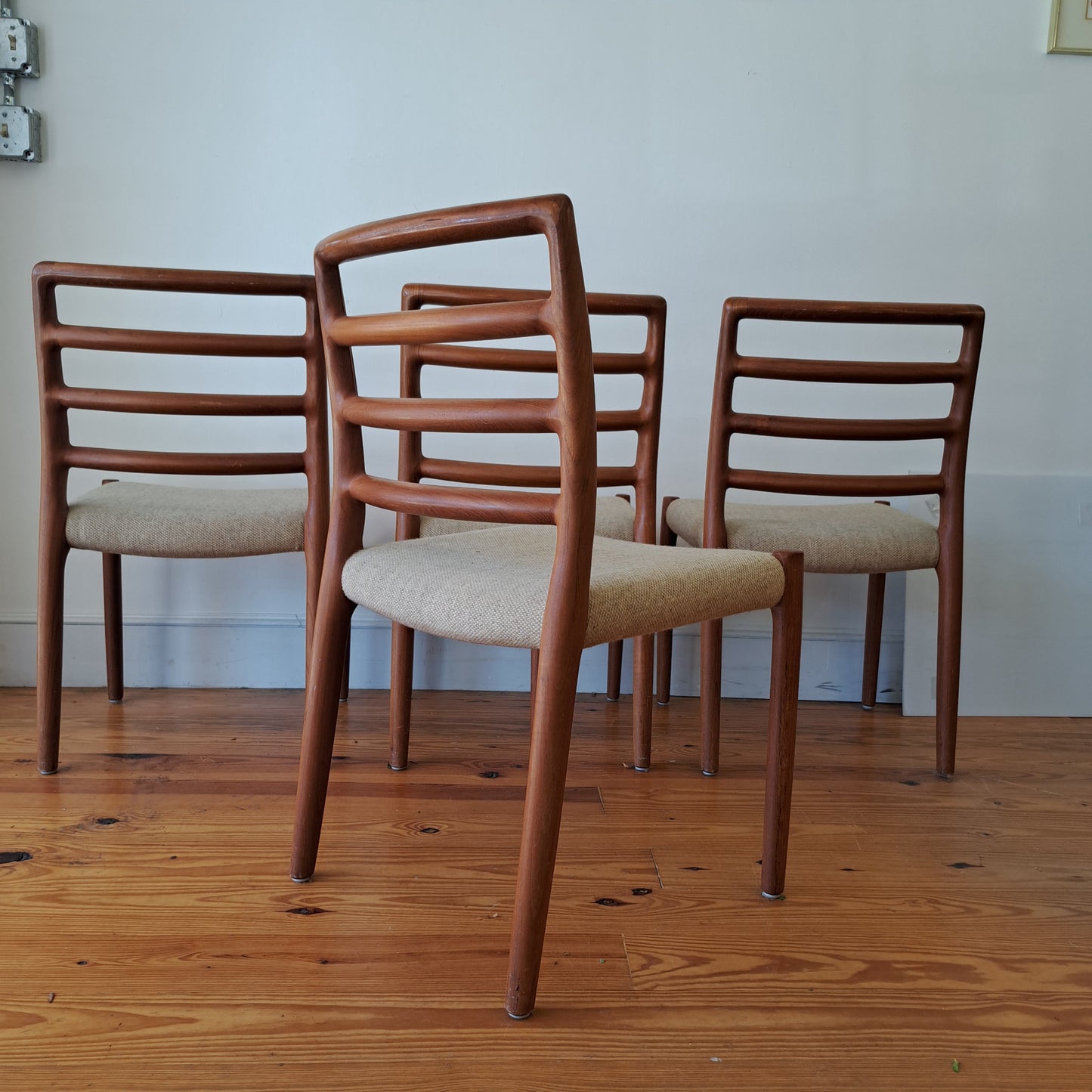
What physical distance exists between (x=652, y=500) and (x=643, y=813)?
58 centimetres

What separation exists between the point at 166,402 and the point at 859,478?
1.21m

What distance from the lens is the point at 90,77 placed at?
7.04 feet

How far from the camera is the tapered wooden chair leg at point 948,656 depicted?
1736 mm

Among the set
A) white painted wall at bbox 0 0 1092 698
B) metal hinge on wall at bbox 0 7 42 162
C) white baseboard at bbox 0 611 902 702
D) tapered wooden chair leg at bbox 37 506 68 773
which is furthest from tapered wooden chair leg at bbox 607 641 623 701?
metal hinge on wall at bbox 0 7 42 162

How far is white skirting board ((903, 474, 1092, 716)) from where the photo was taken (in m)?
2.17

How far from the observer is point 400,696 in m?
1.69

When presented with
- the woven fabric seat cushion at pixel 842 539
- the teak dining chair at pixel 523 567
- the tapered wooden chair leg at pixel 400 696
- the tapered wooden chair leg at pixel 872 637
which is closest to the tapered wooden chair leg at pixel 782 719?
the teak dining chair at pixel 523 567

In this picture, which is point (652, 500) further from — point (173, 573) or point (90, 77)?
point (90, 77)

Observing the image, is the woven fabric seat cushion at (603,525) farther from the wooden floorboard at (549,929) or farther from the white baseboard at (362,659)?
the white baseboard at (362,659)

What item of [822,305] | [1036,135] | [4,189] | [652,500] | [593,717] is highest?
[1036,135]

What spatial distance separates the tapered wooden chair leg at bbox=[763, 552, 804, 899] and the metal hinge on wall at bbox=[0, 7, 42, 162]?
6.35 ft

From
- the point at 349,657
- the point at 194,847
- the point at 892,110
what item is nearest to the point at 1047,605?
the point at 892,110

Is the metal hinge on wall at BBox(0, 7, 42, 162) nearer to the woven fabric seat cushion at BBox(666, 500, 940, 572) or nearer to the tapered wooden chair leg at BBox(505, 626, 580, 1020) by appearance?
the woven fabric seat cushion at BBox(666, 500, 940, 572)

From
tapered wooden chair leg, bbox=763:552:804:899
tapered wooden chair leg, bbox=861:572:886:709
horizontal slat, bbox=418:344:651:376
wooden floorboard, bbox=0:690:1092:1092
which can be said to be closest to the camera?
wooden floorboard, bbox=0:690:1092:1092
